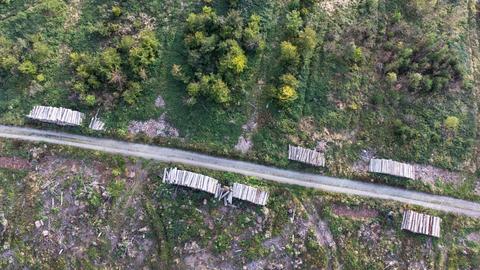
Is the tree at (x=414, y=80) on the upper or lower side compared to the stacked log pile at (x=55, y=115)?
upper

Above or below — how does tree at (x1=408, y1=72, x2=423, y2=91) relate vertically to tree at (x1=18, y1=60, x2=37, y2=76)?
above

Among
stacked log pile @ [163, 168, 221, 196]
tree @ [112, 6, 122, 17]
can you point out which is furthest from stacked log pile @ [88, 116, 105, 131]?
tree @ [112, 6, 122, 17]

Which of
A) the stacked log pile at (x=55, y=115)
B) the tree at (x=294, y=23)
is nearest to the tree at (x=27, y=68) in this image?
the stacked log pile at (x=55, y=115)

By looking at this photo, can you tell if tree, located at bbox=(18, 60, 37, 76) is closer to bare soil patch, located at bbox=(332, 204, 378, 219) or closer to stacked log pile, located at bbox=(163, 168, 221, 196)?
stacked log pile, located at bbox=(163, 168, 221, 196)

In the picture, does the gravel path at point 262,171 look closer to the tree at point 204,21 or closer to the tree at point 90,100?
the tree at point 90,100

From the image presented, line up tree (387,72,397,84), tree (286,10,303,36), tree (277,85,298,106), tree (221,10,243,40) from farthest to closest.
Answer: tree (286,10,303,36) < tree (387,72,397,84) < tree (221,10,243,40) < tree (277,85,298,106)
